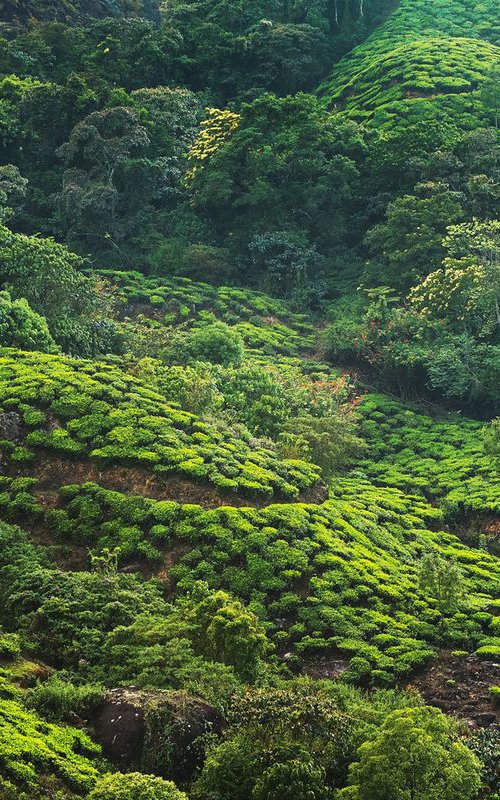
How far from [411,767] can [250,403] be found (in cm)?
1645

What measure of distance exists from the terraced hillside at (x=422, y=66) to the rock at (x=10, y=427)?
30.8 m

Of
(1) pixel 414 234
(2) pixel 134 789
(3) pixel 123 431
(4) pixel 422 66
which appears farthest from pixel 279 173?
(2) pixel 134 789

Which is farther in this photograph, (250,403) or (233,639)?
(250,403)

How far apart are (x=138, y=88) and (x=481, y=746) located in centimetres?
4575

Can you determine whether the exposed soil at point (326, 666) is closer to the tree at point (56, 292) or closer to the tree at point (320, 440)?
the tree at point (320, 440)

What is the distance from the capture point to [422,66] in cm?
5053

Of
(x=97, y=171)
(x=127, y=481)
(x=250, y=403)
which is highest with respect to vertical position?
(x=97, y=171)

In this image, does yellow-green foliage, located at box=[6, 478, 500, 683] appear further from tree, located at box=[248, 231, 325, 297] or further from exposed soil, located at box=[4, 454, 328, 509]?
tree, located at box=[248, 231, 325, 297]

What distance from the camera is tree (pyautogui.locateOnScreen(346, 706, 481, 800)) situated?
12188mm

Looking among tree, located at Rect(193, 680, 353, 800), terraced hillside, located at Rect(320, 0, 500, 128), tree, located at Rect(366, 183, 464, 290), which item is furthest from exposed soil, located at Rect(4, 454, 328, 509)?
terraced hillside, located at Rect(320, 0, 500, 128)

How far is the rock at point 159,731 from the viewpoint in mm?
13344

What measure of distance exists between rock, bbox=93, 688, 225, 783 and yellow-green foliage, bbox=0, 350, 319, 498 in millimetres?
8221

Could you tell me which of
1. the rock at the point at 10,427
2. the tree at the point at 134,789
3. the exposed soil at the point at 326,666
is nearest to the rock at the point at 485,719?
the exposed soil at the point at 326,666

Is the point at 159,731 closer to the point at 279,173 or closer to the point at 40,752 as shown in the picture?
the point at 40,752
